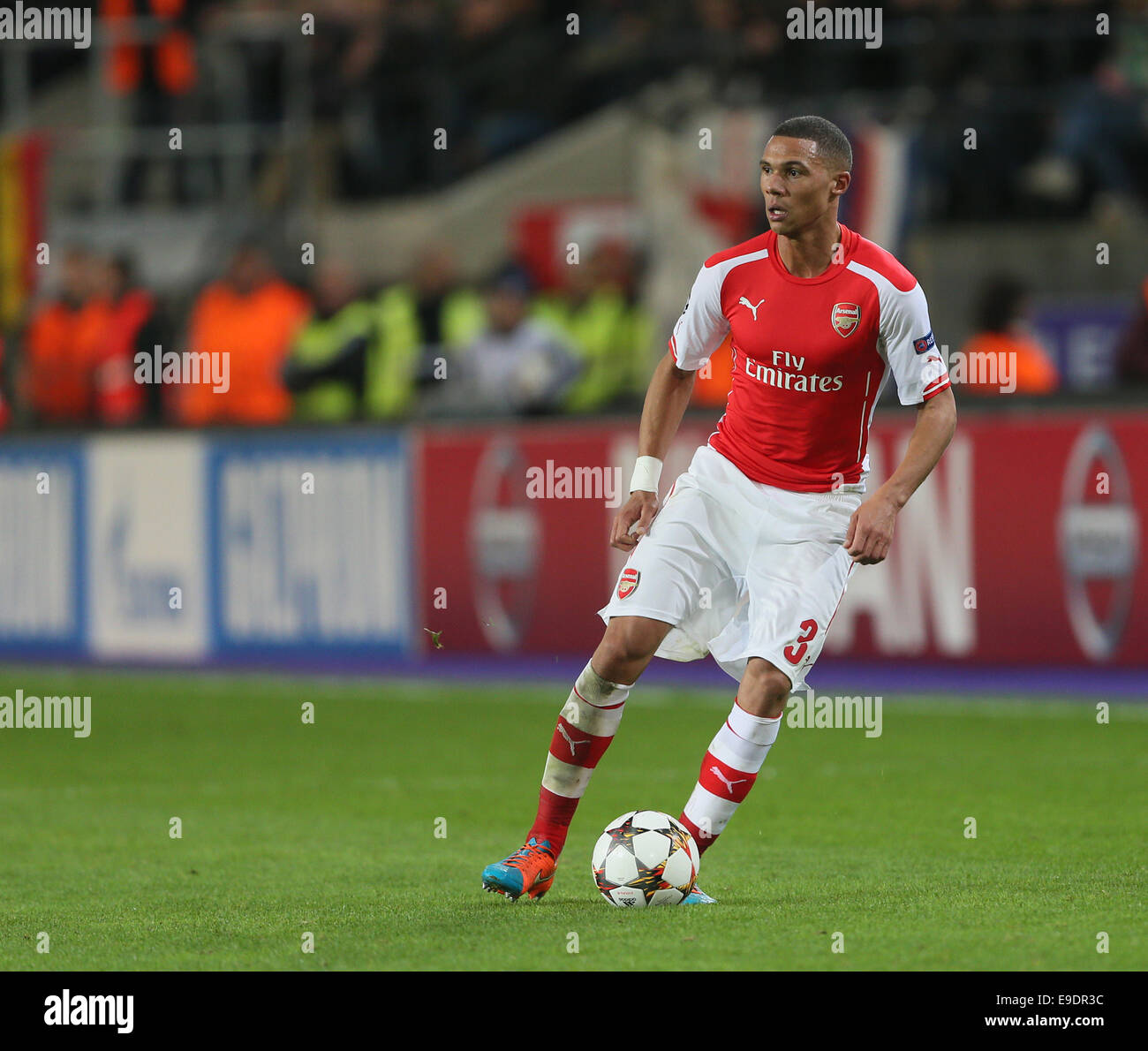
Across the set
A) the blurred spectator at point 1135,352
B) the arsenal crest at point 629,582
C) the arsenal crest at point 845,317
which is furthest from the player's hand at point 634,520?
the blurred spectator at point 1135,352

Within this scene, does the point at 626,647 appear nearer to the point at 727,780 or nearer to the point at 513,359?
the point at 727,780

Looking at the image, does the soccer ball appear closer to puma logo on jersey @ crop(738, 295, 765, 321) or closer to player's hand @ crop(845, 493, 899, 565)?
player's hand @ crop(845, 493, 899, 565)

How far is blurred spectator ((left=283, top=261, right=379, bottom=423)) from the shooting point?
15.6 m

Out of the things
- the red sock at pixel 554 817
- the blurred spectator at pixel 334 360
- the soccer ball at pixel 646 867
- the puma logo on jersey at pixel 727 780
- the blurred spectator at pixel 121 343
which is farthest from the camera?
A: the blurred spectator at pixel 121 343

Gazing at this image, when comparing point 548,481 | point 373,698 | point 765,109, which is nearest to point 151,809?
point 373,698

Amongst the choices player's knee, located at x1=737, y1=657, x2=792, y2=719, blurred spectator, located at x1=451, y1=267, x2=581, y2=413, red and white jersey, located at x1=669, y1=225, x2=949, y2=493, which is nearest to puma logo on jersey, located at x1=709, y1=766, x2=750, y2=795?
player's knee, located at x1=737, y1=657, x2=792, y2=719

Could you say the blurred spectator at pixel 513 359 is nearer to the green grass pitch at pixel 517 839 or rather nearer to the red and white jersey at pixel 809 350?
the green grass pitch at pixel 517 839

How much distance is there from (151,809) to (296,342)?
7.46 m

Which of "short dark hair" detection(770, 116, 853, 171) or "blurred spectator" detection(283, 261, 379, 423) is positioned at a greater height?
"blurred spectator" detection(283, 261, 379, 423)

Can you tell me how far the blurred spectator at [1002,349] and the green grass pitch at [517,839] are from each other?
237 centimetres

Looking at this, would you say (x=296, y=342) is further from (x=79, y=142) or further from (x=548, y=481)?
(x=79, y=142)

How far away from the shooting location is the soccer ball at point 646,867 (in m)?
6.24

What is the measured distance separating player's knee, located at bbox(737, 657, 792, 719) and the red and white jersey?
1.89 ft

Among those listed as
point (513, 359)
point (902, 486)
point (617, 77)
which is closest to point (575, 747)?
point (902, 486)
